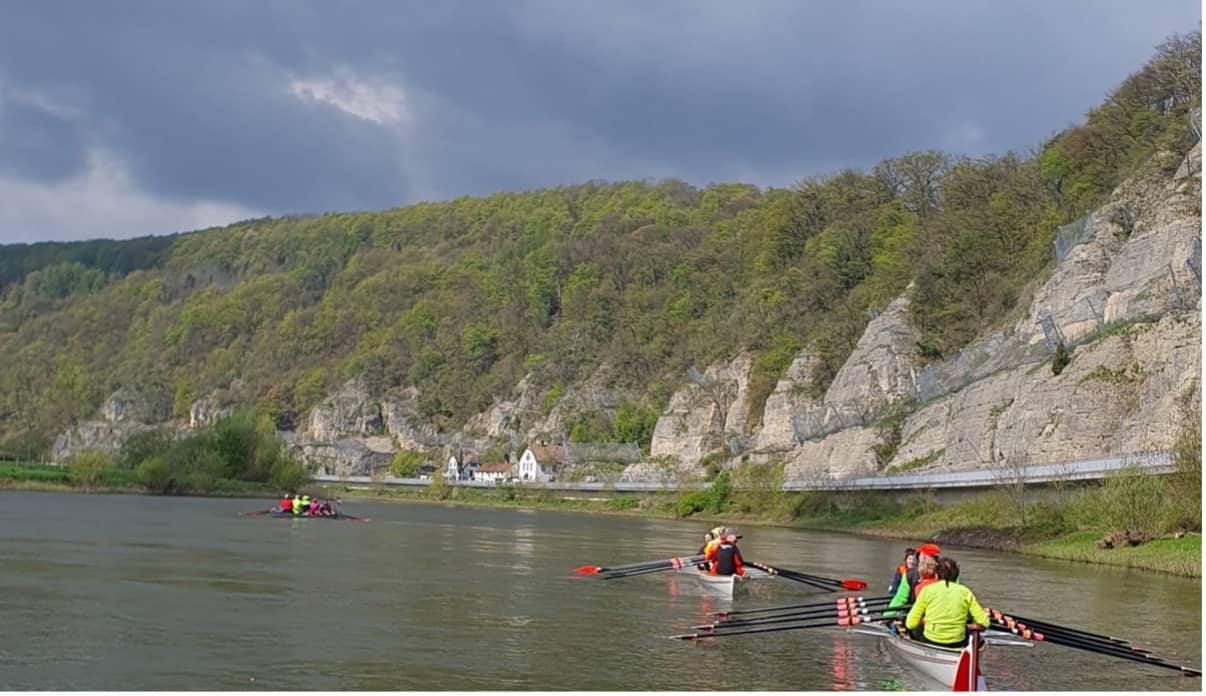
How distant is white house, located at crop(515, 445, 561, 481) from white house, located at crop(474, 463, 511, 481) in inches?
103

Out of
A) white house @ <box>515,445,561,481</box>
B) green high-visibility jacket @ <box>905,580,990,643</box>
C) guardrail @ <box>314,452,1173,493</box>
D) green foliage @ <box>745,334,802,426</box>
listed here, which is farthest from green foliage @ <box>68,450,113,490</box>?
green high-visibility jacket @ <box>905,580,990,643</box>

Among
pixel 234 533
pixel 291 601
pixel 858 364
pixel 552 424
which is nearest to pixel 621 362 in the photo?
pixel 552 424

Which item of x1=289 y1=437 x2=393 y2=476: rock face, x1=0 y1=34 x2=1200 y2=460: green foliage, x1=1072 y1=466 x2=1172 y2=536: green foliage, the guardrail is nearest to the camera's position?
x1=1072 y1=466 x2=1172 y2=536: green foliage

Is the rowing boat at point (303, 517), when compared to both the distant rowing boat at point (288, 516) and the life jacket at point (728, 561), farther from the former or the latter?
the life jacket at point (728, 561)

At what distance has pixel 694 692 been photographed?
18.1 metres

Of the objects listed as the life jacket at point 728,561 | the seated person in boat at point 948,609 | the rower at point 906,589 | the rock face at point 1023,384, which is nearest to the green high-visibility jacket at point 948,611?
the seated person in boat at point 948,609

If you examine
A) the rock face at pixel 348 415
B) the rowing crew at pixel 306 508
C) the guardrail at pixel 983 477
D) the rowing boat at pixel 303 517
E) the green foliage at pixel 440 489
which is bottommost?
the rowing boat at pixel 303 517

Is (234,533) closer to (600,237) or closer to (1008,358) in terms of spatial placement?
(1008,358)

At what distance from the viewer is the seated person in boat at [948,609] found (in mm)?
17906

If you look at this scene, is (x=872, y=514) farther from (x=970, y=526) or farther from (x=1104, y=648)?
(x=1104, y=648)

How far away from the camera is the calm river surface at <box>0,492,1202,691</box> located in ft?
62.8

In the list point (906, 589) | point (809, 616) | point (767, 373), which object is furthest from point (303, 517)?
point (767, 373)

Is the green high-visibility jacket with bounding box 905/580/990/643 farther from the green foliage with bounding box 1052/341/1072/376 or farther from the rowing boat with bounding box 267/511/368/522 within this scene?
the rowing boat with bounding box 267/511/368/522

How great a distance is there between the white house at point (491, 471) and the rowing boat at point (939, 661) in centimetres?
12253
